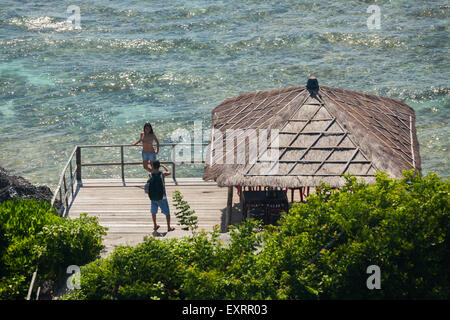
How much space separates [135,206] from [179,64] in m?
20.8

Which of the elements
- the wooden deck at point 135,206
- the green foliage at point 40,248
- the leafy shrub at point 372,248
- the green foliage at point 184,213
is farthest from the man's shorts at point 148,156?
the leafy shrub at point 372,248

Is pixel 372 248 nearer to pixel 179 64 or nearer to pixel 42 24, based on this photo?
pixel 179 64

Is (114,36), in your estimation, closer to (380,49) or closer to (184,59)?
(184,59)

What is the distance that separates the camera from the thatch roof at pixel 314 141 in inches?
482

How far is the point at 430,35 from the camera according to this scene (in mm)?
36125

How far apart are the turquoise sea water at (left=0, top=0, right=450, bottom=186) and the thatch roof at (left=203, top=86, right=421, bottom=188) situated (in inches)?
473

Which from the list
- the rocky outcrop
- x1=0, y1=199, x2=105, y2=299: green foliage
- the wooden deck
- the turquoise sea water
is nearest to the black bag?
the wooden deck

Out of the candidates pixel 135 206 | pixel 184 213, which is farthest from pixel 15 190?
pixel 184 213

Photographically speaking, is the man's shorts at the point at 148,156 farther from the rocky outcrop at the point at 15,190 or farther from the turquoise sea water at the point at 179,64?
the turquoise sea water at the point at 179,64

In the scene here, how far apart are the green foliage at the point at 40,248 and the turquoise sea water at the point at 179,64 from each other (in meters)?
14.6

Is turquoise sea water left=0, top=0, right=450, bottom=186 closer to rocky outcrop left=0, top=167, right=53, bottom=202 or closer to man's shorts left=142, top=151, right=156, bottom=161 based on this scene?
rocky outcrop left=0, top=167, right=53, bottom=202

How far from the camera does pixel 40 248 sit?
389 inches

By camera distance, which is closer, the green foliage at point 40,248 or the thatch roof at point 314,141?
the green foliage at point 40,248
